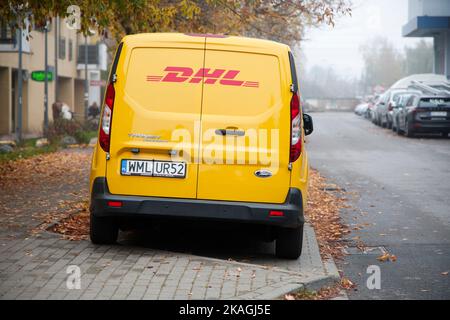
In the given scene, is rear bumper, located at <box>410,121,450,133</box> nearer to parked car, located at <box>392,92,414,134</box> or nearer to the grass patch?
parked car, located at <box>392,92,414,134</box>

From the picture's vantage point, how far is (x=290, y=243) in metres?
7.94

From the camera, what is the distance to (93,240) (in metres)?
8.16

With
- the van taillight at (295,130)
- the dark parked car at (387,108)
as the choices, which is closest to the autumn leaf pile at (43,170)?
the van taillight at (295,130)

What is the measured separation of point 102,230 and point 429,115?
79.6ft

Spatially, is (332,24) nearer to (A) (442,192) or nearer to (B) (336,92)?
(A) (442,192)

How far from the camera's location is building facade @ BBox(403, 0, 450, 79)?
165 feet

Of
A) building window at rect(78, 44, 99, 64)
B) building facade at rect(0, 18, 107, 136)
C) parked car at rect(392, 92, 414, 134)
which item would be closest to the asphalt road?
parked car at rect(392, 92, 414, 134)

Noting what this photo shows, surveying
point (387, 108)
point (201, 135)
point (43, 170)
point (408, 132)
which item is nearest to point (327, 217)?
point (201, 135)

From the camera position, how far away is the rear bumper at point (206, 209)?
7484 mm

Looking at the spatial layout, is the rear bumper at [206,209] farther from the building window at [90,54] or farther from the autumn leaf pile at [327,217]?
the building window at [90,54]

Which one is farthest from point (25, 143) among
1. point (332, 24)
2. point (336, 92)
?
point (336, 92)

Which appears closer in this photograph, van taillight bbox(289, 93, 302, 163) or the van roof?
van taillight bbox(289, 93, 302, 163)

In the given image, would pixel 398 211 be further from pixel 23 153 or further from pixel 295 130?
pixel 23 153

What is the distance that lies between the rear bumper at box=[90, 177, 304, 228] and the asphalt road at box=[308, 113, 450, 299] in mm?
771
